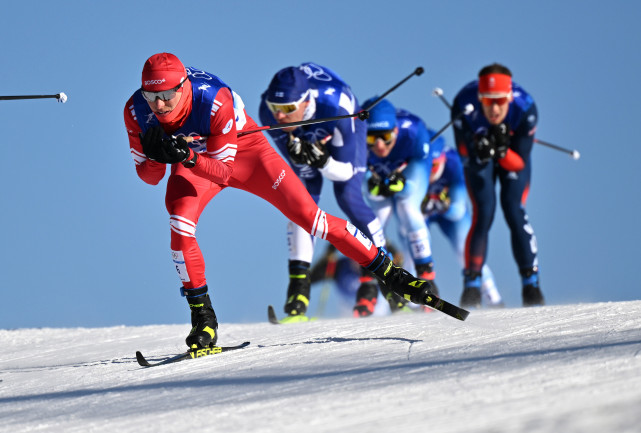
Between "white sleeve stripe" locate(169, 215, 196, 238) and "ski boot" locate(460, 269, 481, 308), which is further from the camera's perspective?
"ski boot" locate(460, 269, 481, 308)

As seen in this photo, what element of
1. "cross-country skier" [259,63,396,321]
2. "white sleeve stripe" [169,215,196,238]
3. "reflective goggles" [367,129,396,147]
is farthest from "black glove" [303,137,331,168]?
"white sleeve stripe" [169,215,196,238]

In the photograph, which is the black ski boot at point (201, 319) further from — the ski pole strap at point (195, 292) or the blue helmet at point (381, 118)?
the blue helmet at point (381, 118)

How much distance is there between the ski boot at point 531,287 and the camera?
9.40 meters

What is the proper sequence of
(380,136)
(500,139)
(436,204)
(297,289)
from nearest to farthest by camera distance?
(297,289), (500,139), (380,136), (436,204)

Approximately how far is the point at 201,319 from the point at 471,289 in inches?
168

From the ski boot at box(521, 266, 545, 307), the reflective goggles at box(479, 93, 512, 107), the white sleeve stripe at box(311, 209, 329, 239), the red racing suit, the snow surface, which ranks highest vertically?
the reflective goggles at box(479, 93, 512, 107)

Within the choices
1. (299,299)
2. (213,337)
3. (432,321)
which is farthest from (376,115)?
(213,337)

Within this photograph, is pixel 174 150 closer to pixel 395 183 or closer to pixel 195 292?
pixel 195 292

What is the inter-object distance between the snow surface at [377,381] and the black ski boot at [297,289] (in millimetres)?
1323

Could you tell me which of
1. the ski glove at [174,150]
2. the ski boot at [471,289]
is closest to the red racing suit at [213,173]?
the ski glove at [174,150]

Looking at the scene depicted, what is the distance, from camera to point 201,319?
6.19 m

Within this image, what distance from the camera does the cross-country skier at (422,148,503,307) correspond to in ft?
40.2

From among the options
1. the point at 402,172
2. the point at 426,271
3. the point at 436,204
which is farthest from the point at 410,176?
the point at 436,204

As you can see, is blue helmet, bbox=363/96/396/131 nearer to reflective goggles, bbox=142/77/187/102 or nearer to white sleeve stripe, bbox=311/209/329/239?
white sleeve stripe, bbox=311/209/329/239
